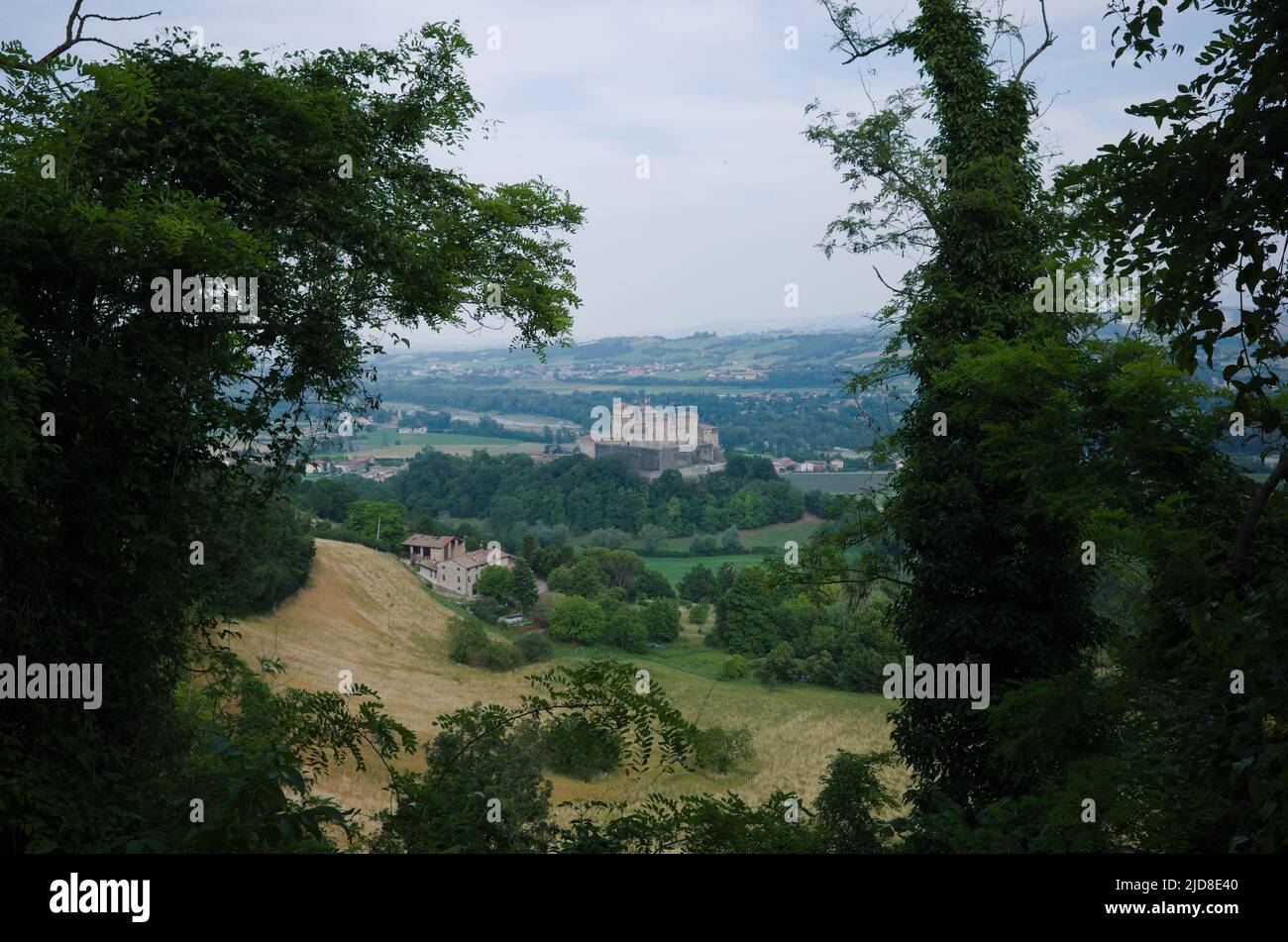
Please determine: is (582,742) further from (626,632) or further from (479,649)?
(626,632)

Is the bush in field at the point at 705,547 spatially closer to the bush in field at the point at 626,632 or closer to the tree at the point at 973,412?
the bush in field at the point at 626,632

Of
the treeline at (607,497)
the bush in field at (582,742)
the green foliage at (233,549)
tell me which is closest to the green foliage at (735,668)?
the treeline at (607,497)

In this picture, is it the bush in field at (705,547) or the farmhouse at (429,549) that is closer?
the farmhouse at (429,549)

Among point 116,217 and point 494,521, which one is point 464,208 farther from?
point 494,521

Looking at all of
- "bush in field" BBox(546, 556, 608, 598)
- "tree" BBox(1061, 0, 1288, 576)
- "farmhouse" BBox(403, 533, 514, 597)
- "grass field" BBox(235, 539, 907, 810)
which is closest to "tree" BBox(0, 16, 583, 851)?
"tree" BBox(1061, 0, 1288, 576)

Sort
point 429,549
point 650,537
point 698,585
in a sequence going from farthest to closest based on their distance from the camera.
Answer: point 650,537
point 698,585
point 429,549

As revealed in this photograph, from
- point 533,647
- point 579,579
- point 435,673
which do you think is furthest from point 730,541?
point 435,673
